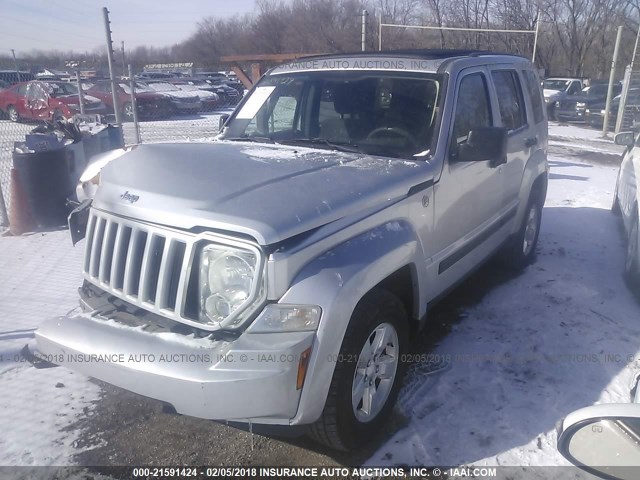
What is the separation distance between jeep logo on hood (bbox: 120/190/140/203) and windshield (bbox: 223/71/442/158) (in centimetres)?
139

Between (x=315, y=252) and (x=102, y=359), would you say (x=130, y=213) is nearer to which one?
(x=102, y=359)

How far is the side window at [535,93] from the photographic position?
17.5ft

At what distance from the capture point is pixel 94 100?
58.1 ft

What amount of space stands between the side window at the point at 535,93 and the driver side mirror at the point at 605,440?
4.09m

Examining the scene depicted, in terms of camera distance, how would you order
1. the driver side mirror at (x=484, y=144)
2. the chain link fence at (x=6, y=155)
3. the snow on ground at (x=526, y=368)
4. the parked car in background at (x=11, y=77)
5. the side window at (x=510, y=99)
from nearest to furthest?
the snow on ground at (x=526, y=368) < the driver side mirror at (x=484, y=144) < the side window at (x=510, y=99) < the chain link fence at (x=6, y=155) < the parked car in background at (x=11, y=77)

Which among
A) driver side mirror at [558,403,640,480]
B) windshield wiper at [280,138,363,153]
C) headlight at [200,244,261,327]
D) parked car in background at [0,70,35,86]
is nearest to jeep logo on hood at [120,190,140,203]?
headlight at [200,244,261,327]

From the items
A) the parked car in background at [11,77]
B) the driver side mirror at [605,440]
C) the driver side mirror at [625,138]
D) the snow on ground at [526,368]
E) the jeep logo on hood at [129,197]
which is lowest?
the snow on ground at [526,368]

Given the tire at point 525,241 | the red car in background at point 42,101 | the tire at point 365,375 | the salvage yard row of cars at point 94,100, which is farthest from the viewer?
the salvage yard row of cars at point 94,100

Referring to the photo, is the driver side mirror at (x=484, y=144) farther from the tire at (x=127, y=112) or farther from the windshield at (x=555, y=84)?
the windshield at (x=555, y=84)

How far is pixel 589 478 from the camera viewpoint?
9.05 feet

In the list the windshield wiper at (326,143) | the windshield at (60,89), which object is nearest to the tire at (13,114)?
the windshield at (60,89)

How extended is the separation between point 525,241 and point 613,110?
51.4 ft

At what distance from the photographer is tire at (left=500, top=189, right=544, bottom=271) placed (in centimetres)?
526

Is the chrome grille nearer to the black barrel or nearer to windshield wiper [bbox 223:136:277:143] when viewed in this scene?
windshield wiper [bbox 223:136:277:143]
